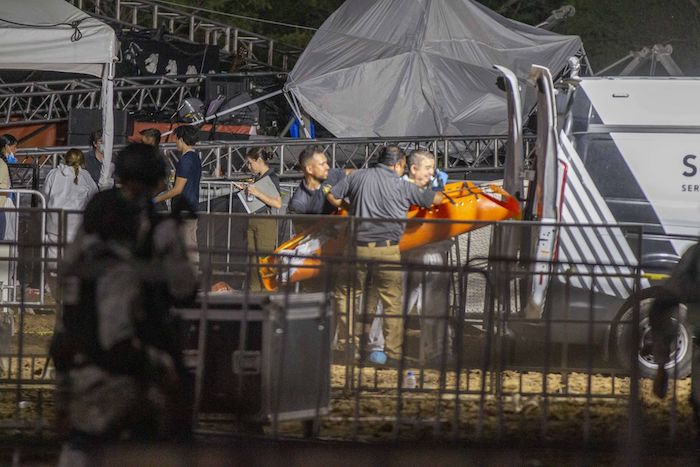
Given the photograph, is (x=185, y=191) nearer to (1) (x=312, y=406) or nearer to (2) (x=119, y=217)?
(1) (x=312, y=406)

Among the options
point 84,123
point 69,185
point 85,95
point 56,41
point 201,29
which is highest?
point 201,29

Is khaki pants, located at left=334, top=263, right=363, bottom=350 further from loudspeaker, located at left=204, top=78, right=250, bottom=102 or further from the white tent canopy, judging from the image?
loudspeaker, located at left=204, top=78, right=250, bottom=102

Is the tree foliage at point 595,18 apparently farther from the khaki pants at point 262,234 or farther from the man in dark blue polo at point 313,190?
the khaki pants at point 262,234

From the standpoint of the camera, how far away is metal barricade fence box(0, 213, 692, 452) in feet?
24.4

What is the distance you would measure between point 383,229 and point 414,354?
2.03 metres

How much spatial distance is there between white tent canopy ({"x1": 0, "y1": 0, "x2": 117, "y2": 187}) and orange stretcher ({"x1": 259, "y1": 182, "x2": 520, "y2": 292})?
3920 mm

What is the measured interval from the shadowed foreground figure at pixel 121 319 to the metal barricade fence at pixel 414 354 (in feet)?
6.07

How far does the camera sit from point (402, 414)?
26.7 feet

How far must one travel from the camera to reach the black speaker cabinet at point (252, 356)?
734cm

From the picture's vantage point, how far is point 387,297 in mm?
8359

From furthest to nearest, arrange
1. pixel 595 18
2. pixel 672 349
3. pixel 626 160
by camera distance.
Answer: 1. pixel 595 18
2. pixel 626 160
3. pixel 672 349

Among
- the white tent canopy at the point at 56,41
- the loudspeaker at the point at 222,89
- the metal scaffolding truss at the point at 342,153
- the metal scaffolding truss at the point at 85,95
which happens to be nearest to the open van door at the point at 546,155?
the white tent canopy at the point at 56,41

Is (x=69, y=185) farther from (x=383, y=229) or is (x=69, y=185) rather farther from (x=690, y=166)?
(x=690, y=166)

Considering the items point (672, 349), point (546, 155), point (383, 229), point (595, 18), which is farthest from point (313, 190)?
point (595, 18)
